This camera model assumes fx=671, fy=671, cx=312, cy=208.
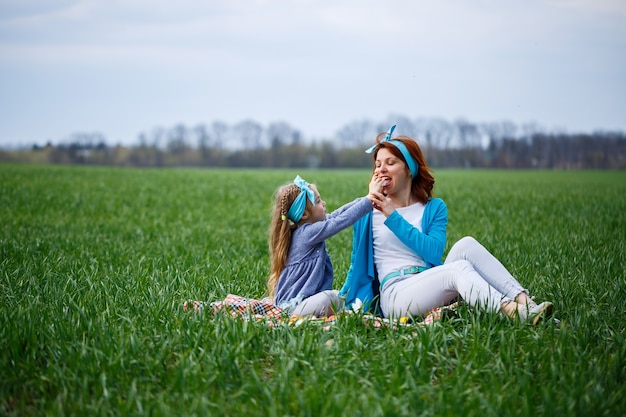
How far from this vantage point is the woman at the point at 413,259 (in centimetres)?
450

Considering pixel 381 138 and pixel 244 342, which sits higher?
pixel 381 138

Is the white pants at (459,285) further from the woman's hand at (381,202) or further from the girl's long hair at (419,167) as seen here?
the girl's long hair at (419,167)

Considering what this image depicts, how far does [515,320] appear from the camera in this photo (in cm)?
428

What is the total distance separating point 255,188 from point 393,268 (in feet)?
54.4

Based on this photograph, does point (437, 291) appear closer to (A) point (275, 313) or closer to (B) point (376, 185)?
(B) point (376, 185)

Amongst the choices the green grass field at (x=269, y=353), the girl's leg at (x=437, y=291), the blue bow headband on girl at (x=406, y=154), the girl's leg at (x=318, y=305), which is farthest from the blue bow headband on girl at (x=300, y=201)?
the green grass field at (x=269, y=353)

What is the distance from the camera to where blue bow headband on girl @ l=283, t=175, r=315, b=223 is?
4969 millimetres

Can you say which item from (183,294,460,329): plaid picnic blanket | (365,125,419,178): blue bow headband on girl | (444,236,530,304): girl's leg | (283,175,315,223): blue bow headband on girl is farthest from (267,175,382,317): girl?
(444,236,530,304): girl's leg

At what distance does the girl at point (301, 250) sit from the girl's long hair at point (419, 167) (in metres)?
0.25

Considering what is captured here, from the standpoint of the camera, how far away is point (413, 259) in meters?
4.98

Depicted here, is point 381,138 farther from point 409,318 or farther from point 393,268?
point 409,318

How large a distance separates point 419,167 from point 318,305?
1.28 meters

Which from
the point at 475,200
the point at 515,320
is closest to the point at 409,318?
the point at 515,320

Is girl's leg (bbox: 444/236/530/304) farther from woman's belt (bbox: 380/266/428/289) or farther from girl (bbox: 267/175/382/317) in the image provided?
girl (bbox: 267/175/382/317)
